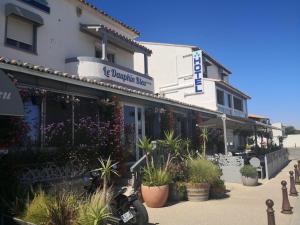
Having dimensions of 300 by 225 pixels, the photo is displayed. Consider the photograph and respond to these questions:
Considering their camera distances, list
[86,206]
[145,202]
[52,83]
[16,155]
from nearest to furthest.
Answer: [86,206]
[16,155]
[145,202]
[52,83]

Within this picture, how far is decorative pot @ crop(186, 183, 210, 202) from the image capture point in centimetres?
1009

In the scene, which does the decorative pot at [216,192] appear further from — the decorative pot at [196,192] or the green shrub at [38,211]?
the green shrub at [38,211]

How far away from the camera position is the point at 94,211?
561 cm

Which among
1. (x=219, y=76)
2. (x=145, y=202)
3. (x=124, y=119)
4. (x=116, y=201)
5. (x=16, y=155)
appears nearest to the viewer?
(x=116, y=201)

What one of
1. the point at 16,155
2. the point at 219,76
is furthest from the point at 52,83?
the point at 219,76

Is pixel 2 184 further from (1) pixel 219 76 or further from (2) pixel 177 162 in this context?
(1) pixel 219 76

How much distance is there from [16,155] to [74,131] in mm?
2646

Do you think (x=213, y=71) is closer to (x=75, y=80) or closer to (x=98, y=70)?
(x=98, y=70)

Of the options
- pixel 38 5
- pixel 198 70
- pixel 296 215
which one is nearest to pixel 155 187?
pixel 296 215

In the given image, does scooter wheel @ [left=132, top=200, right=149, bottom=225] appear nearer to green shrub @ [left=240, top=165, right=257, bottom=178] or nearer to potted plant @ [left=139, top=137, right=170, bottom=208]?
potted plant @ [left=139, top=137, right=170, bottom=208]

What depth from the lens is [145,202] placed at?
9438mm

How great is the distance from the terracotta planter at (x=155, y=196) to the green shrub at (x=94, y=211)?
3.17 m

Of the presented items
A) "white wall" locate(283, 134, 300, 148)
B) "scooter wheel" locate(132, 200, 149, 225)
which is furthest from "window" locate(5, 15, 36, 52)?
"white wall" locate(283, 134, 300, 148)

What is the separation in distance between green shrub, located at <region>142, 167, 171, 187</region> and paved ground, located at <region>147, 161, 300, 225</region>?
0.71m
